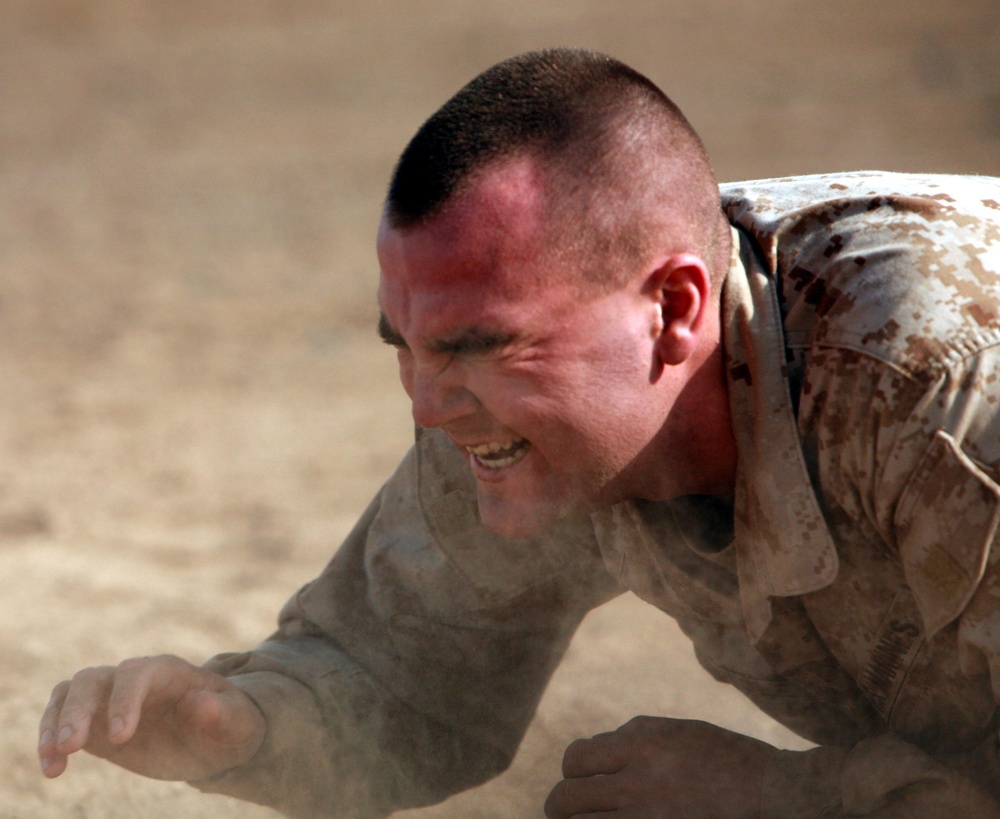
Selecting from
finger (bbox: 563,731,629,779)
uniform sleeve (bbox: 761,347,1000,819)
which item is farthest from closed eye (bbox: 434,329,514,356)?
finger (bbox: 563,731,629,779)

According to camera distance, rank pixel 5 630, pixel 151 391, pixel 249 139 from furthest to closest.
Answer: pixel 249 139 < pixel 151 391 < pixel 5 630

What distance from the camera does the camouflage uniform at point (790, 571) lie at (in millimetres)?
1669

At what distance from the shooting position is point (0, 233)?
6.20 metres

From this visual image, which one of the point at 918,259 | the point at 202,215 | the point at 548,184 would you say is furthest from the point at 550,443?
the point at 202,215

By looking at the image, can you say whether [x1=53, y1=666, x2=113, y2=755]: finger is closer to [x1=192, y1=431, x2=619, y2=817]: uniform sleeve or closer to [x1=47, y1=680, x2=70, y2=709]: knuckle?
[x1=47, y1=680, x2=70, y2=709]: knuckle

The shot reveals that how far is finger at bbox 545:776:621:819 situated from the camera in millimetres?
2035

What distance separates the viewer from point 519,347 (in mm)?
1818

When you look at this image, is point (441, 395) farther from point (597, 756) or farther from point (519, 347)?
point (597, 756)

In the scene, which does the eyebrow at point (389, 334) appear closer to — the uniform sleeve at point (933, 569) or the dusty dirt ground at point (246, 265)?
the uniform sleeve at point (933, 569)

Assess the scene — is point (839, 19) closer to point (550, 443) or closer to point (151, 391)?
point (151, 391)

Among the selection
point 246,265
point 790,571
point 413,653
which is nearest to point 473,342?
point 790,571

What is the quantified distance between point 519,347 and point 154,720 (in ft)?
2.85

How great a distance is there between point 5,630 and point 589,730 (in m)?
1.47

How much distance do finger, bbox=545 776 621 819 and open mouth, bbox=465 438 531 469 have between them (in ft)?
1.72
